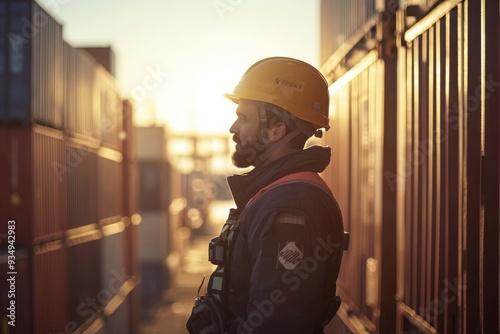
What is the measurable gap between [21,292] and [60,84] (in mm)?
3451

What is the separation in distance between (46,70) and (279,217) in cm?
723

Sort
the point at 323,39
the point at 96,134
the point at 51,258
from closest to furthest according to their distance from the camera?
the point at 51,258 < the point at 323,39 < the point at 96,134

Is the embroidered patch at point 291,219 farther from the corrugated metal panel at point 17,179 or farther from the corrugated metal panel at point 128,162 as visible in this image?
the corrugated metal panel at point 128,162

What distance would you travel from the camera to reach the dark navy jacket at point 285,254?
305 cm

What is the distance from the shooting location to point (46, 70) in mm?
9516

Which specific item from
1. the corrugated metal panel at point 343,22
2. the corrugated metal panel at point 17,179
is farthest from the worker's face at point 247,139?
the corrugated metal panel at point 17,179

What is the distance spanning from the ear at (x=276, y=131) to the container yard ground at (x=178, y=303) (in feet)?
29.3

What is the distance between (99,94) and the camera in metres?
13.8

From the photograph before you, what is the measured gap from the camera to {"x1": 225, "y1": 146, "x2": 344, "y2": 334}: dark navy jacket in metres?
3.05

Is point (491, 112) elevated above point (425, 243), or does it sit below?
above

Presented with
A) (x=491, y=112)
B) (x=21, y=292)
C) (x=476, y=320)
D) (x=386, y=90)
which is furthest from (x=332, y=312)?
(x=21, y=292)

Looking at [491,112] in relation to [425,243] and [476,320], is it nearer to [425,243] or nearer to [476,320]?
[476,320]

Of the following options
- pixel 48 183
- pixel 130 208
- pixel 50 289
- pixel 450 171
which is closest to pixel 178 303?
pixel 130 208

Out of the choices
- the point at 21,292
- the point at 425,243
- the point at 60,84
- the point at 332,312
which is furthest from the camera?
the point at 60,84
